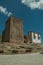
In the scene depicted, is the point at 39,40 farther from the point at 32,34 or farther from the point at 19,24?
the point at 19,24

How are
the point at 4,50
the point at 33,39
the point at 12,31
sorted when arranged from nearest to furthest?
the point at 4,50
the point at 12,31
the point at 33,39

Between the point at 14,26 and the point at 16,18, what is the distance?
1.80m

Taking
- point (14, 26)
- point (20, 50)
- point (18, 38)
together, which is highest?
point (14, 26)

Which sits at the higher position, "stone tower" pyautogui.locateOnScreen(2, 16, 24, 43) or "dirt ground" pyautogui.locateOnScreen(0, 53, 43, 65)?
"stone tower" pyautogui.locateOnScreen(2, 16, 24, 43)

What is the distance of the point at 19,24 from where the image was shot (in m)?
28.9

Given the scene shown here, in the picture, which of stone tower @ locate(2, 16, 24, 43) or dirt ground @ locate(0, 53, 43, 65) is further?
stone tower @ locate(2, 16, 24, 43)

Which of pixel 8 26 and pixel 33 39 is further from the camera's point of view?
pixel 33 39

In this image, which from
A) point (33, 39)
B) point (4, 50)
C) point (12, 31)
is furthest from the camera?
point (33, 39)

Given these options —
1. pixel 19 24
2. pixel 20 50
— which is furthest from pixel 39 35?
pixel 20 50

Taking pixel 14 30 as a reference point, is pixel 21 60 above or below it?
below

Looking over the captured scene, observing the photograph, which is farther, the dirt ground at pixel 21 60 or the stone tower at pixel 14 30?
the stone tower at pixel 14 30

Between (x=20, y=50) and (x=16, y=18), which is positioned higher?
(x=16, y=18)

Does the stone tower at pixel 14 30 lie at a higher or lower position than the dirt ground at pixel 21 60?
higher

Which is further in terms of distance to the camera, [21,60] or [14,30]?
[14,30]
